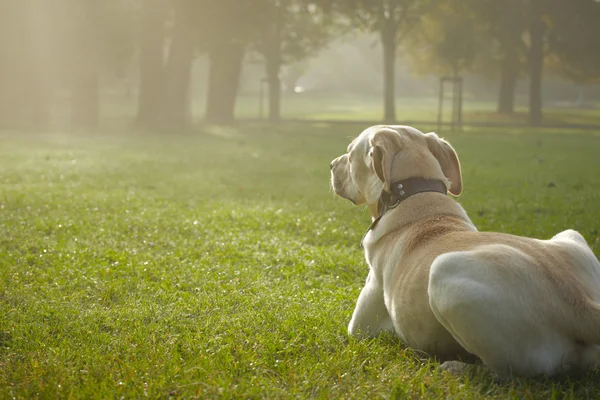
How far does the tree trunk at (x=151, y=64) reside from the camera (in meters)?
33.3

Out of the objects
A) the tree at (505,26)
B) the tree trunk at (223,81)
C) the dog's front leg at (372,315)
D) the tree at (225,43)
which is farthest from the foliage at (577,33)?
the dog's front leg at (372,315)

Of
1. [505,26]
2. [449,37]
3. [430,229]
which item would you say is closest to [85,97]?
[449,37]

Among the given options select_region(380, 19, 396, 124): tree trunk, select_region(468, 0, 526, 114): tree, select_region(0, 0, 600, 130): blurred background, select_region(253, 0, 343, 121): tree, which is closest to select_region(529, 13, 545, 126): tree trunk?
select_region(0, 0, 600, 130): blurred background

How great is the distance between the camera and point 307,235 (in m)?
9.77

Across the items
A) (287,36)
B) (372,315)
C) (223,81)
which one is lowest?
(372,315)

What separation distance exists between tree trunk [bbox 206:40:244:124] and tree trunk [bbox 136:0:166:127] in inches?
210

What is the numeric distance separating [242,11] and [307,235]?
26592 mm

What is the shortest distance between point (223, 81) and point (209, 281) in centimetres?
3571

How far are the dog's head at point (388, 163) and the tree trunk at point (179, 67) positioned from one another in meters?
29.6

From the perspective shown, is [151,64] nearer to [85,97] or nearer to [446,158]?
[85,97]

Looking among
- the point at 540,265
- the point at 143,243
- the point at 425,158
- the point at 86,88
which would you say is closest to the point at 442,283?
the point at 540,265

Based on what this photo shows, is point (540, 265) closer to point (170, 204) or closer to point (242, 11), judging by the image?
point (170, 204)

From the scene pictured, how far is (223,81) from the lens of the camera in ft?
137

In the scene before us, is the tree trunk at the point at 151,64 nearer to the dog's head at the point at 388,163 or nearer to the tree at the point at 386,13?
the tree at the point at 386,13
